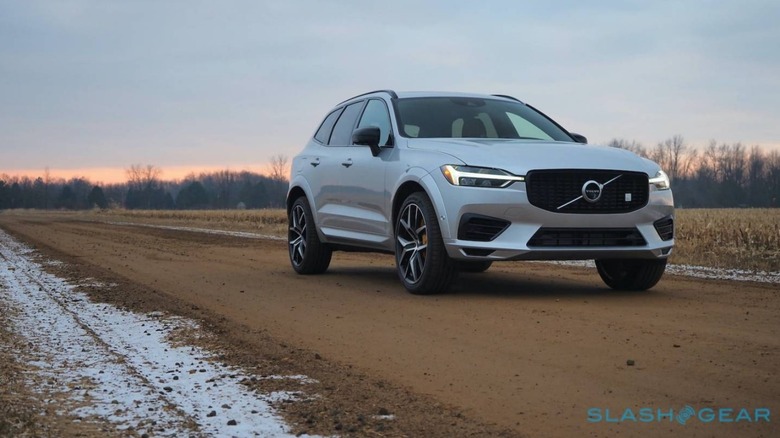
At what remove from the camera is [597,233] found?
7480 millimetres

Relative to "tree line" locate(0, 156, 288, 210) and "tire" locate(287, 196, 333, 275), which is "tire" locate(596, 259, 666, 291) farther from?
"tree line" locate(0, 156, 288, 210)

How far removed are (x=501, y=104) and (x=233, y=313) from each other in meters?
3.75

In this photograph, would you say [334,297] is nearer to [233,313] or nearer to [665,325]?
[233,313]

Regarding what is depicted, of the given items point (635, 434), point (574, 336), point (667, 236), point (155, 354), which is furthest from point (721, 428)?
point (667, 236)

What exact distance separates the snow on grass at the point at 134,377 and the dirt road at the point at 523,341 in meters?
0.45

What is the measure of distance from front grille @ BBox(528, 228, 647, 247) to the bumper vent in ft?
0.93

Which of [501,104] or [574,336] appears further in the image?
[501,104]

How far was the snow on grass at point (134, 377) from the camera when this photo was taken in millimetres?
3934

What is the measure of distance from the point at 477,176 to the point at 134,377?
3461 mm

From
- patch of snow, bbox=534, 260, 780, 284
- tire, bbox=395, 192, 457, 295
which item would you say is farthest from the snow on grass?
patch of snow, bbox=534, 260, 780, 284

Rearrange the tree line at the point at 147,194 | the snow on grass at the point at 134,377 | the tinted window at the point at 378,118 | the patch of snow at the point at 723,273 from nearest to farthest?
the snow on grass at the point at 134,377
the tinted window at the point at 378,118
the patch of snow at the point at 723,273
the tree line at the point at 147,194

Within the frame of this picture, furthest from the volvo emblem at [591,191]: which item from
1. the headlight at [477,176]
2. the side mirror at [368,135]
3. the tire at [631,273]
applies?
the side mirror at [368,135]

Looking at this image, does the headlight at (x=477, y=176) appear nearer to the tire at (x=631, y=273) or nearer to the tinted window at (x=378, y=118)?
the tinted window at (x=378, y=118)

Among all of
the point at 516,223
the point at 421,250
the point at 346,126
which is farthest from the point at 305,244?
the point at 516,223
